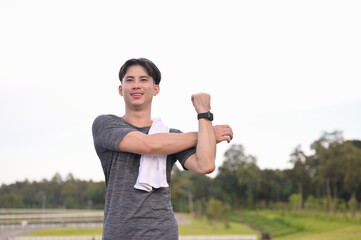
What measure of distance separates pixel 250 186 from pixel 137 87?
67616 millimetres

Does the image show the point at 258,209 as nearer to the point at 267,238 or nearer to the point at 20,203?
the point at 267,238

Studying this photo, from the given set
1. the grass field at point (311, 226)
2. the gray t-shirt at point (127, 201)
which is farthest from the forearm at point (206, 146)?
the grass field at point (311, 226)

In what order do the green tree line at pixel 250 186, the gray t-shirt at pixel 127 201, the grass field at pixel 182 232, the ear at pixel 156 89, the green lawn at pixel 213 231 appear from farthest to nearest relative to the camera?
the green tree line at pixel 250 186 → the green lawn at pixel 213 231 → the grass field at pixel 182 232 → the ear at pixel 156 89 → the gray t-shirt at pixel 127 201

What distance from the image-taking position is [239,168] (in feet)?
226

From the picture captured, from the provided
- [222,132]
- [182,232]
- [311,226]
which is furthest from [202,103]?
[311,226]

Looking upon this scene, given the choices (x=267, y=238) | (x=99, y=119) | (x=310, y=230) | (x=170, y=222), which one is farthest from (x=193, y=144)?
(x=310, y=230)

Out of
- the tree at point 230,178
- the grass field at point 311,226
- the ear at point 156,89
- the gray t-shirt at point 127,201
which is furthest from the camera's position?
the tree at point 230,178

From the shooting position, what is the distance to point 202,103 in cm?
207

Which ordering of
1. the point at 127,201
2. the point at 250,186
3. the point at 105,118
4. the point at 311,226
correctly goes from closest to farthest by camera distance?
the point at 127,201 < the point at 105,118 < the point at 311,226 < the point at 250,186

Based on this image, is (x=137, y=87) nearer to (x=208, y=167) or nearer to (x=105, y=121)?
(x=105, y=121)

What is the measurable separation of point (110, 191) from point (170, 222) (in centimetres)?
33

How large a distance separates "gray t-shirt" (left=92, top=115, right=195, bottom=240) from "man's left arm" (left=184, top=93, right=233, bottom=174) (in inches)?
4.0

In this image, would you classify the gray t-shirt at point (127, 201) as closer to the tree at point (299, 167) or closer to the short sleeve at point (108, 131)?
the short sleeve at point (108, 131)

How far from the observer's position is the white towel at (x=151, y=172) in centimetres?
193
